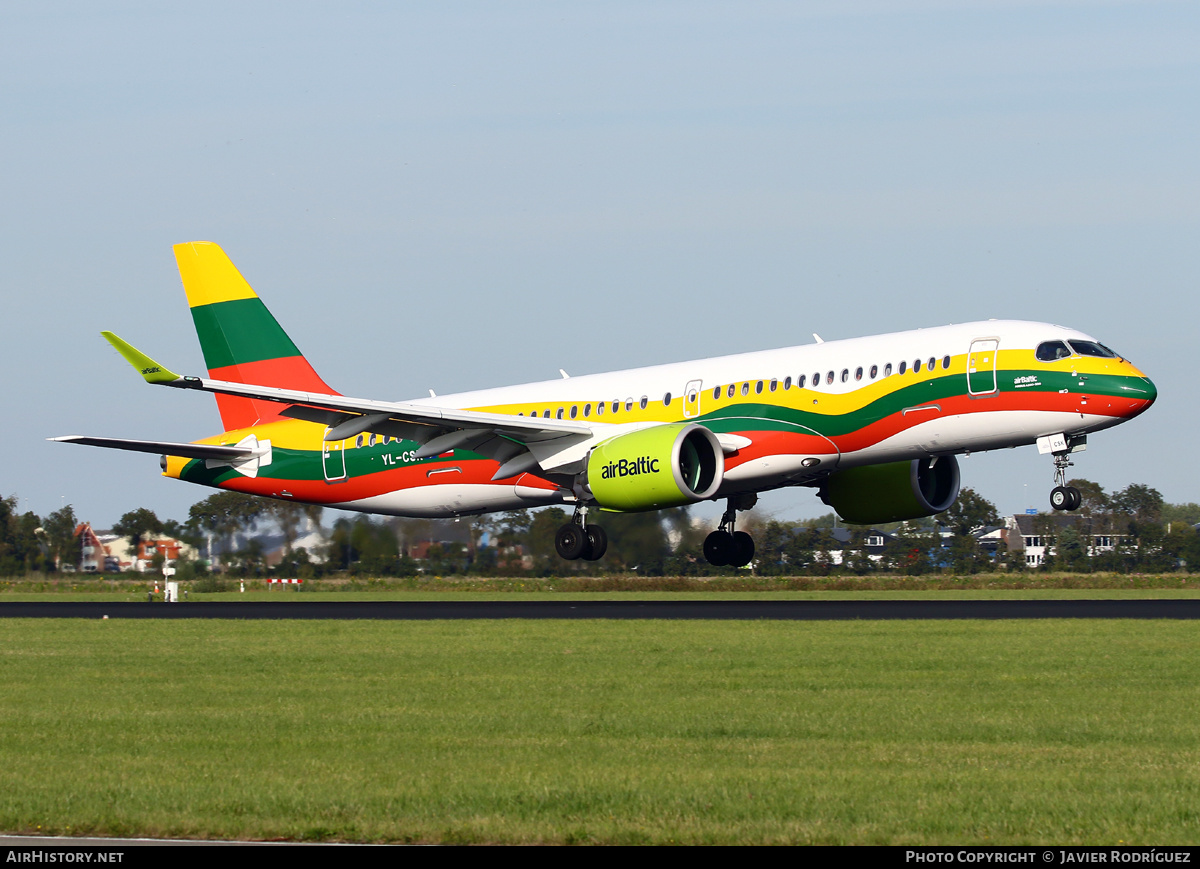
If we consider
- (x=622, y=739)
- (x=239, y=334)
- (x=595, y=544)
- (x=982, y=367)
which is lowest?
(x=622, y=739)

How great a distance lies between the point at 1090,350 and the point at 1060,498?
3.45 m

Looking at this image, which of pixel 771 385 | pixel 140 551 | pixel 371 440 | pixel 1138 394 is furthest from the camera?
pixel 140 551

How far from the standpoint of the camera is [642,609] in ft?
119

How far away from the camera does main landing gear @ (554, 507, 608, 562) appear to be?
39.5 metres

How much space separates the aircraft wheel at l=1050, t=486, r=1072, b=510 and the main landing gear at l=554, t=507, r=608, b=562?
38.8 feet

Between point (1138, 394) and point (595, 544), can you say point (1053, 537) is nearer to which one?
point (595, 544)

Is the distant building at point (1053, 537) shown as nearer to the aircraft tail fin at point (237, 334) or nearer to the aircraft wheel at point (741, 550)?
the aircraft wheel at point (741, 550)

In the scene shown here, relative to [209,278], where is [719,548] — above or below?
below

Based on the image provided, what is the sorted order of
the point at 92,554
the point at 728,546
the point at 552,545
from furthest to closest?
the point at 92,554, the point at 552,545, the point at 728,546

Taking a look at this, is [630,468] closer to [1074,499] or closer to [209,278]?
[1074,499]

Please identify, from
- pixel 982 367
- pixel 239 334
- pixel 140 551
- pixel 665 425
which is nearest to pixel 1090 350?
pixel 982 367

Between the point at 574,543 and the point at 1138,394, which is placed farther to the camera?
the point at 574,543

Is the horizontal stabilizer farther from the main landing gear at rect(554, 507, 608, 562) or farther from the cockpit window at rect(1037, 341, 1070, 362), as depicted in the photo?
the cockpit window at rect(1037, 341, 1070, 362)

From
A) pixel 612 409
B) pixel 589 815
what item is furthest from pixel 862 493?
pixel 589 815
